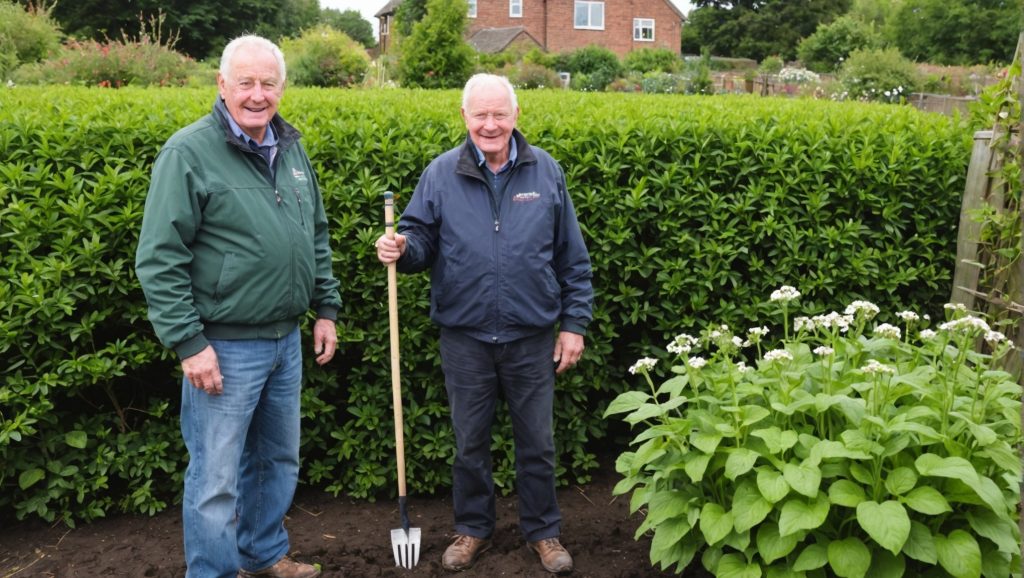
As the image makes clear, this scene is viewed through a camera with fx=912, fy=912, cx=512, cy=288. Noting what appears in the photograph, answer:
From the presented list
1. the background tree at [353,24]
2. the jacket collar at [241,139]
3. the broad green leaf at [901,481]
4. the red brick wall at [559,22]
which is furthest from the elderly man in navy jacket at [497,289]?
the background tree at [353,24]

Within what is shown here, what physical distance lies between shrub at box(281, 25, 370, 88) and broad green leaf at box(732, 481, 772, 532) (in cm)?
2312

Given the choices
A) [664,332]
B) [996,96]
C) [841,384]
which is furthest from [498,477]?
[996,96]

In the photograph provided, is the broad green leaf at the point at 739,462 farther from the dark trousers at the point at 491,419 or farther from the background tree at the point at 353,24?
the background tree at the point at 353,24

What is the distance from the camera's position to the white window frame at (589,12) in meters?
52.7

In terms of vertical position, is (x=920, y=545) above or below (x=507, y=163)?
below

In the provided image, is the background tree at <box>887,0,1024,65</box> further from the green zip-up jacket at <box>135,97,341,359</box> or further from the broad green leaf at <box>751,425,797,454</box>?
the green zip-up jacket at <box>135,97,341,359</box>

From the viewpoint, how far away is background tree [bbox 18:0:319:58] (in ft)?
142

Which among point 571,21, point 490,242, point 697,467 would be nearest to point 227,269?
point 490,242

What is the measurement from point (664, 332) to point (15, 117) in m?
3.52

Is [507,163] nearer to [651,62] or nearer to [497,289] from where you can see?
[497,289]

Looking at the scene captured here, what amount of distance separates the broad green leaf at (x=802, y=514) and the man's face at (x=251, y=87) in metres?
2.47

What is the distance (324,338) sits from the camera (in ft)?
13.7

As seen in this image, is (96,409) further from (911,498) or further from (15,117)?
(911,498)

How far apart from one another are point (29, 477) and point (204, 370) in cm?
169
